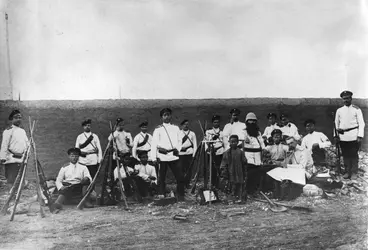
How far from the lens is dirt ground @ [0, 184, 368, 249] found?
17.2 feet

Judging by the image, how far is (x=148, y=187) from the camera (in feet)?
25.3

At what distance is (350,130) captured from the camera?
324 inches

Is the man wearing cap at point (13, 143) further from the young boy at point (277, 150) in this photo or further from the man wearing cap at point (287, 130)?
the man wearing cap at point (287, 130)

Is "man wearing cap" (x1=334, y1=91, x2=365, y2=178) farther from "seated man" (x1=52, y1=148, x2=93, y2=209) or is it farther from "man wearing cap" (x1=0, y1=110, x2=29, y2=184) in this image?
"man wearing cap" (x1=0, y1=110, x2=29, y2=184)

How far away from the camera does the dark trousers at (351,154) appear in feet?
27.1

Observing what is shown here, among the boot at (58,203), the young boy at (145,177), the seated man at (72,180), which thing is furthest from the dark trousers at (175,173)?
the boot at (58,203)

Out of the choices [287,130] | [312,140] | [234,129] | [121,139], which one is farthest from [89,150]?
[312,140]

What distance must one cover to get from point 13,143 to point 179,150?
336 centimetres

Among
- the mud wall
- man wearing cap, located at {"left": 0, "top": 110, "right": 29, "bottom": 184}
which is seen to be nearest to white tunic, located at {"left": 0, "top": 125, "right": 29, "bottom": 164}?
man wearing cap, located at {"left": 0, "top": 110, "right": 29, "bottom": 184}

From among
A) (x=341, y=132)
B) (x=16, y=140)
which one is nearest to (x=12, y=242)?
(x=16, y=140)

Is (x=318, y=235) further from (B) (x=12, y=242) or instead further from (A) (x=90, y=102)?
(A) (x=90, y=102)

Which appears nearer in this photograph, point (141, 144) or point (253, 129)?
point (253, 129)

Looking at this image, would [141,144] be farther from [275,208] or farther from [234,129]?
[275,208]

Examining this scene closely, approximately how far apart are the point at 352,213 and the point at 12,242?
5443mm
